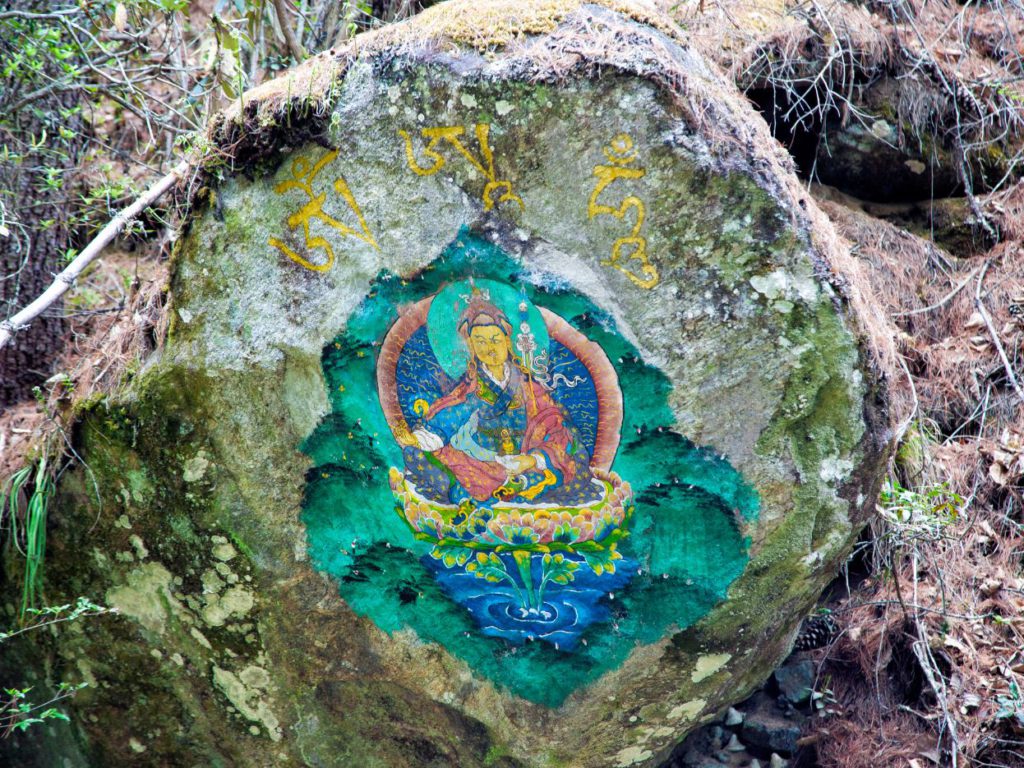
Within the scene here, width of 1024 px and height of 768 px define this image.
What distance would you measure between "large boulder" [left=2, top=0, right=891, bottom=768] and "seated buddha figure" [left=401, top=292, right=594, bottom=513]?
11 mm

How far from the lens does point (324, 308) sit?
3.08 metres

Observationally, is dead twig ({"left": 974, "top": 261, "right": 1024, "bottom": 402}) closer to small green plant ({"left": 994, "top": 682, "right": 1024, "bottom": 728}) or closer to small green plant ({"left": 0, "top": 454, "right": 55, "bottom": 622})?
small green plant ({"left": 994, "top": 682, "right": 1024, "bottom": 728})

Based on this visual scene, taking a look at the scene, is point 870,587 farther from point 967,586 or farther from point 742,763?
point 742,763

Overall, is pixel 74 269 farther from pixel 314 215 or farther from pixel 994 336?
pixel 994 336

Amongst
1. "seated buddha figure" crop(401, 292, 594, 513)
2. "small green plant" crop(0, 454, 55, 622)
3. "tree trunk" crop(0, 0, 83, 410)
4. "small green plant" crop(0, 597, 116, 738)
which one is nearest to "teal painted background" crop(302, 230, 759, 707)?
"seated buddha figure" crop(401, 292, 594, 513)

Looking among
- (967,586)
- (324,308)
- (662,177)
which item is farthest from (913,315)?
(324,308)

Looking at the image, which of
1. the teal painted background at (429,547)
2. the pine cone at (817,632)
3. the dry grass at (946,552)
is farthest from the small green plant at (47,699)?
the dry grass at (946,552)

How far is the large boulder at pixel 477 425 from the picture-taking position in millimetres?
2812

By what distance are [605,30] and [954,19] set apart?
9.97ft

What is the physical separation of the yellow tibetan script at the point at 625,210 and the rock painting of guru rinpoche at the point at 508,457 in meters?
0.27

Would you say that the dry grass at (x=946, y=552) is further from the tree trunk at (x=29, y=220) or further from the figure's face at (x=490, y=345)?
the tree trunk at (x=29, y=220)

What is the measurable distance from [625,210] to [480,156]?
0.50 metres

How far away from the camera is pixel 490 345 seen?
302 centimetres

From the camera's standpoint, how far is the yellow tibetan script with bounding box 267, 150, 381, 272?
9.82 ft
